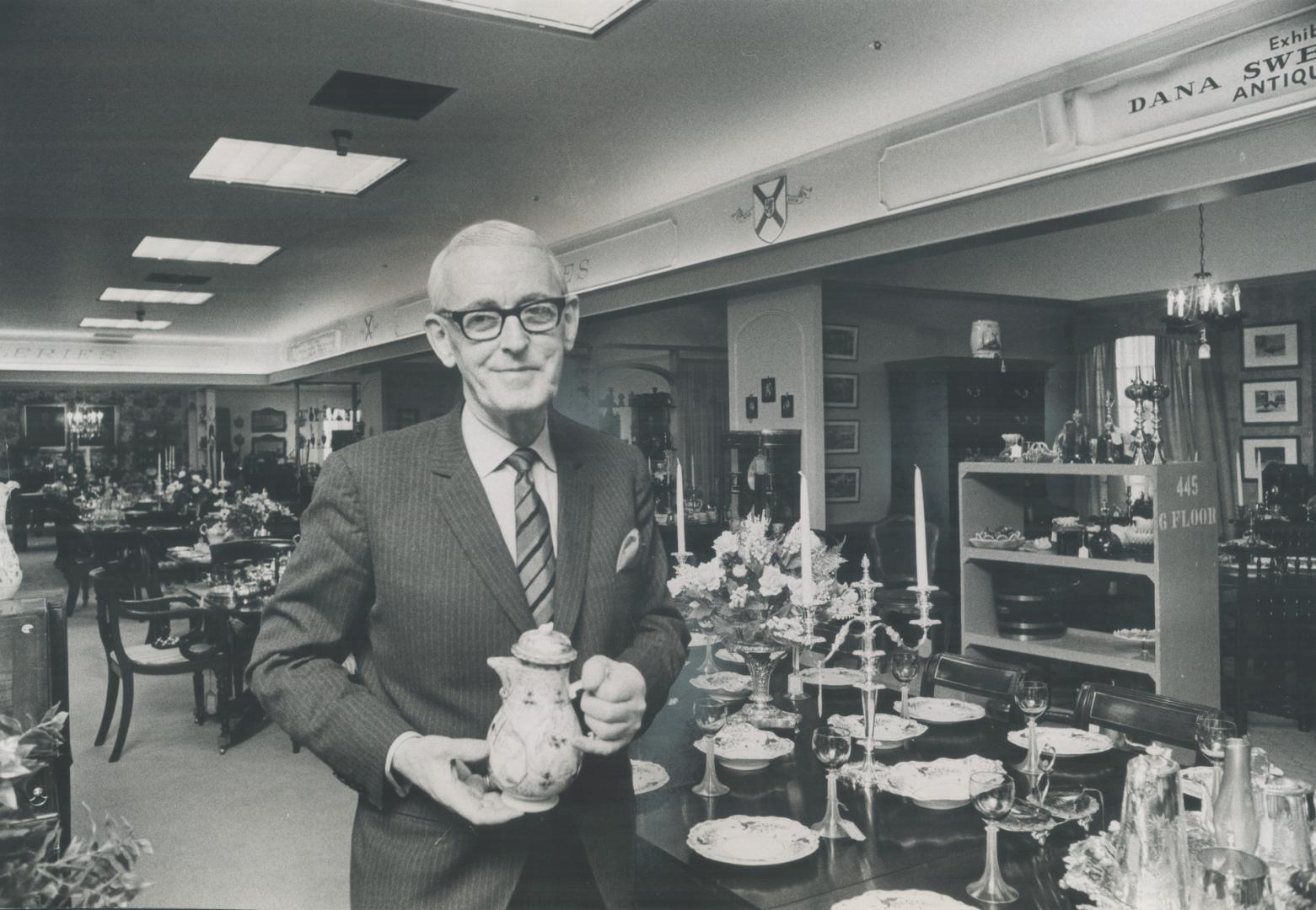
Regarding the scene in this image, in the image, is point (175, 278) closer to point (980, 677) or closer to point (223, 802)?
point (223, 802)

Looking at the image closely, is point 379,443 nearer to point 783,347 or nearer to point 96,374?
point 783,347

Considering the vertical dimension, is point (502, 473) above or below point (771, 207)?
below

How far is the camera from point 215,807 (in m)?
4.23

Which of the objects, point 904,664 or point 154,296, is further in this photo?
point 154,296

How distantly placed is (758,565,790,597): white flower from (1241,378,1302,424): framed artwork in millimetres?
7587

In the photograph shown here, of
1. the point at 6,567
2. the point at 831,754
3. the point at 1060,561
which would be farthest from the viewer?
the point at 1060,561

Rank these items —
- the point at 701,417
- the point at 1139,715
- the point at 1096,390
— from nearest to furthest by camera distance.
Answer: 1. the point at 1139,715
2. the point at 1096,390
3. the point at 701,417

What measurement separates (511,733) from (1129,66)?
12.6ft

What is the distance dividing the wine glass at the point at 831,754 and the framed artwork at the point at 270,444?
67.8ft

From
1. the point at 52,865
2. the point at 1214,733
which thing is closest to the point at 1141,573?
the point at 1214,733

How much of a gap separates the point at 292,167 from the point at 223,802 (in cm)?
373

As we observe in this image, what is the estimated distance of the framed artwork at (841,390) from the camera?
791 centimetres

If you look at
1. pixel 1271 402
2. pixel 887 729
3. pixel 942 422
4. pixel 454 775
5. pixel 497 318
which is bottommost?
pixel 887 729

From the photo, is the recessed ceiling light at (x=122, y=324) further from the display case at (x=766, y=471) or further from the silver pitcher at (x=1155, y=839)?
the silver pitcher at (x=1155, y=839)
